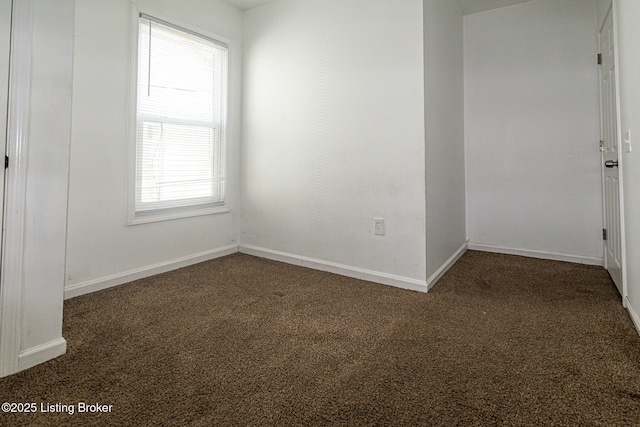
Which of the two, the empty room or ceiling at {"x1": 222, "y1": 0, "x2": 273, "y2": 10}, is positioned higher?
ceiling at {"x1": 222, "y1": 0, "x2": 273, "y2": 10}

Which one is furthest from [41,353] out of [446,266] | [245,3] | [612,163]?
[612,163]

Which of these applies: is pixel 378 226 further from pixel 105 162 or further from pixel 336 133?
pixel 105 162

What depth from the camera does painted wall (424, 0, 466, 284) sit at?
2.57 meters

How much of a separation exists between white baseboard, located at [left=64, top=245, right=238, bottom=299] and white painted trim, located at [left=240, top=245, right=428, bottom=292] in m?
0.32

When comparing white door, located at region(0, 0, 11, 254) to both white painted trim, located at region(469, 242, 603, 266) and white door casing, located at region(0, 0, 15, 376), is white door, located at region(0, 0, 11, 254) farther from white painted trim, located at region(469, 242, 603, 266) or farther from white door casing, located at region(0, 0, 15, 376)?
white painted trim, located at region(469, 242, 603, 266)

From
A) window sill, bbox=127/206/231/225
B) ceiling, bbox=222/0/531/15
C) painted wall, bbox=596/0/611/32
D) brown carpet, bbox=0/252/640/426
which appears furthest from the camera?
ceiling, bbox=222/0/531/15

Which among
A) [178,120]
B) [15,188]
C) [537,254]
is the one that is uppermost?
[178,120]

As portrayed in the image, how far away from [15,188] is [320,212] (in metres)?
2.05

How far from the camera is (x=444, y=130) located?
2949mm

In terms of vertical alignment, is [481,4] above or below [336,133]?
above

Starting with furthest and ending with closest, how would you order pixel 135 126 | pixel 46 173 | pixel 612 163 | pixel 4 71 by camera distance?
1. pixel 135 126
2. pixel 612 163
3. pixel 46 173
4. pixel 4 71

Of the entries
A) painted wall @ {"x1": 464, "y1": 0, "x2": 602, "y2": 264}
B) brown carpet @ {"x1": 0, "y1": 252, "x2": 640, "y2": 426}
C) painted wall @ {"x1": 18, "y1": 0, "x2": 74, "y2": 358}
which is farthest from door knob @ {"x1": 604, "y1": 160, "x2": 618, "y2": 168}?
painted wall @ {"x1": 18, "y1": 0, "x2": 74, "y2": 358}

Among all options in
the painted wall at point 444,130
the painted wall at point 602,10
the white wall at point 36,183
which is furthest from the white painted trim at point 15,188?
the painted wall at point 602,10

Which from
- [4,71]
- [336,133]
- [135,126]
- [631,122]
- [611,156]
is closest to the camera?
[4,71]
